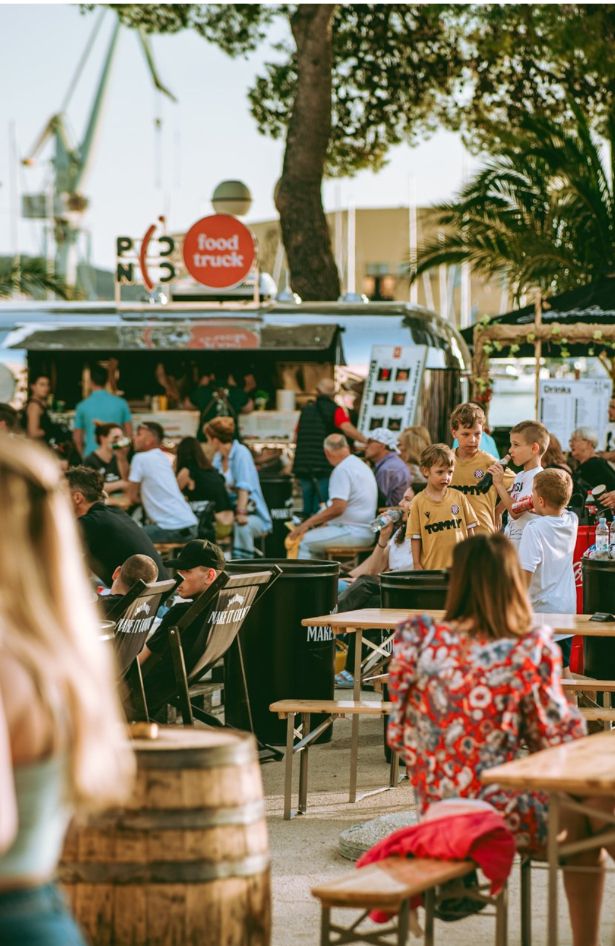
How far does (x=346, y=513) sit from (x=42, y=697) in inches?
355

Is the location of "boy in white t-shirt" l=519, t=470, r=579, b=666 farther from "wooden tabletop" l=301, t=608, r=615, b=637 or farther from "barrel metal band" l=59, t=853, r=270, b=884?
"barrel metal band" l=59, t=853, r=270, b=884

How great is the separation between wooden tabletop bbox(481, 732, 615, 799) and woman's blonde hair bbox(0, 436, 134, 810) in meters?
1.65

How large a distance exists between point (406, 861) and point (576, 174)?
15.3m

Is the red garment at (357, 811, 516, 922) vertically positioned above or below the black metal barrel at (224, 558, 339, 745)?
above

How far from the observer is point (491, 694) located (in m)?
4.31

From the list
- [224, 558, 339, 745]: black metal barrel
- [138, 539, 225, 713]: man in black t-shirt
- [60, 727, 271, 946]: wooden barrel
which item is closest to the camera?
[60, 727, 271, 946]: wooden barrel

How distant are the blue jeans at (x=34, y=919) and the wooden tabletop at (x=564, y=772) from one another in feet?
5.50

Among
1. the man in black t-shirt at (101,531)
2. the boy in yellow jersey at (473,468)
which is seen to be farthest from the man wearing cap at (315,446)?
the man in black t-shirt at (101,531)

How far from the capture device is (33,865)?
2.35 meters

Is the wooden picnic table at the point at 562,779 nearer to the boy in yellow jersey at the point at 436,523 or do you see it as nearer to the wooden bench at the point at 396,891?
the wooden bench at the point at 396,891

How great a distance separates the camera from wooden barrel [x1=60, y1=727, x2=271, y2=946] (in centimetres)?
356

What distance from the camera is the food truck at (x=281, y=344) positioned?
16.0 meters

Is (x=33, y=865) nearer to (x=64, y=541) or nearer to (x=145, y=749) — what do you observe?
(x=64, y=541)

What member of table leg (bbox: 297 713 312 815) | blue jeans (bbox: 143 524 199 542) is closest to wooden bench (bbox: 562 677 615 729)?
table leg (bbox: 297 713 312 815)
